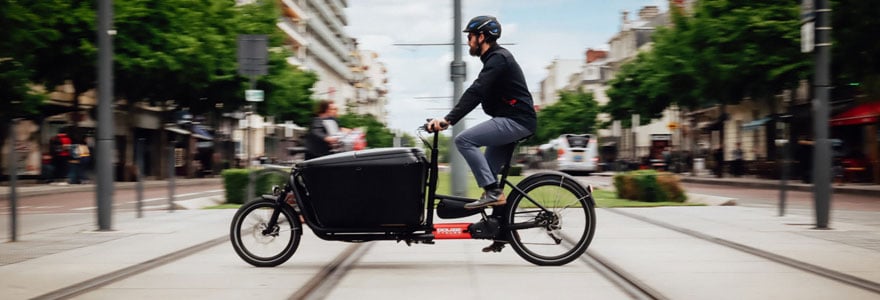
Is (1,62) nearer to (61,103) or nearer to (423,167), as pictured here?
(61,103)

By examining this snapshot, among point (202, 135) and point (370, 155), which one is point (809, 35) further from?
point (202, 135)

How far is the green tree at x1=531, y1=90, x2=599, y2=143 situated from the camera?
8775 centimetres

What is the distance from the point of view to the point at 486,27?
729 centimetres

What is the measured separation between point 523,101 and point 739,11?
84.3 ft

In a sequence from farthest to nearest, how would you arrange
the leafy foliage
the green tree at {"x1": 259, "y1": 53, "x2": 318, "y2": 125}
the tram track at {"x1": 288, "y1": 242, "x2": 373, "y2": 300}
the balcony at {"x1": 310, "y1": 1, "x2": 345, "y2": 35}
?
the balcony at {"x1": 310, "y1": 1, "x2": 345, "y2": 35}, the green tree at {"x1": 259, "y1": 53, "x2": 318, "y2": 125}, the leafy foliage, the tram track at {"x1": 288, "y1": 242, "x2": 373, "y2": 300}

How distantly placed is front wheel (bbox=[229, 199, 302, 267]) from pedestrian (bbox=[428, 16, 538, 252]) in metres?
1.35

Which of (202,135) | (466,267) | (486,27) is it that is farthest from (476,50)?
(202,135)

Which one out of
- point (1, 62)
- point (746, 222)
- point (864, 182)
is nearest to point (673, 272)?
point (746, 222)

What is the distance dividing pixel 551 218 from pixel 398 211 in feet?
3.80

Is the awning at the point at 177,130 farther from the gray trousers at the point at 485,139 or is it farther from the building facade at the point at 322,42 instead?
A: the gray trousers at the point at 485,139

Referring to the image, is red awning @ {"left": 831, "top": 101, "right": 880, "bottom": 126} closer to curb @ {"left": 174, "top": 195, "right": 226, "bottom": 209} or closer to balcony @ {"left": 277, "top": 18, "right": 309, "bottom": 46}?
curb @ {"left": 174, "top": 195, "right": 226, "bottom": 209}

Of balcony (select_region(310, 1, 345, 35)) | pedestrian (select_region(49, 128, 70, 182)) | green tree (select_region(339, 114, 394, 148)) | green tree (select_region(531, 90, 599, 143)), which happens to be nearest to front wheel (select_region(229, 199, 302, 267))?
pedestrian (select_region(49, 128, 70, 182))

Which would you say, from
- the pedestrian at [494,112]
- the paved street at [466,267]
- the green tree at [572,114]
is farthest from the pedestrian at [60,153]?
the green tree at [572,114]

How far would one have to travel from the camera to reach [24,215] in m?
15.7
